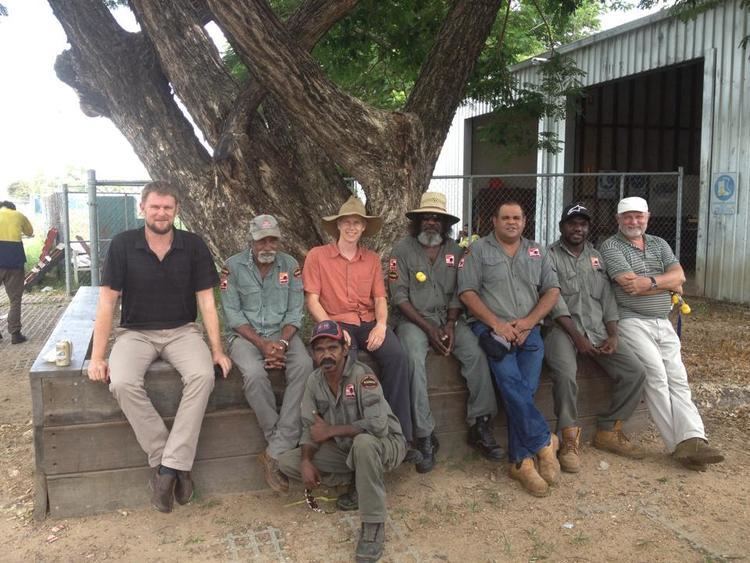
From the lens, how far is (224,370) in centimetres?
406

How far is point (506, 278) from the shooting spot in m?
4.63

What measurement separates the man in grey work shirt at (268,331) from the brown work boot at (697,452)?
259cm

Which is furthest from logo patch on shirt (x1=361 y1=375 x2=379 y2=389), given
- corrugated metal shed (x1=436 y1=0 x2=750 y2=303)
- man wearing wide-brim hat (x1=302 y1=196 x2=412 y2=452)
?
corrugated metal shed (x1=436 y1=0 x2=750 y2=303)

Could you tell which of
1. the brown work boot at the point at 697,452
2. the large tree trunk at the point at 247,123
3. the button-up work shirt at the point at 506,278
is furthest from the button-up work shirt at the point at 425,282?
the brown work boot at the point at 697,452

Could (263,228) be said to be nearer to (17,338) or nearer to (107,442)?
(107,442)

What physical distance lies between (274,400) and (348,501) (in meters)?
0.75

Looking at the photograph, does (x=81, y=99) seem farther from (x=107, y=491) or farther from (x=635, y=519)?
(x=635, y=519)

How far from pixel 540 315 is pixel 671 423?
47.9 inches

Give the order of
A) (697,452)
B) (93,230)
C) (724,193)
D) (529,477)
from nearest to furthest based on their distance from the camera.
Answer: (529,477) → (697,452) → (93,230) → (724,193)

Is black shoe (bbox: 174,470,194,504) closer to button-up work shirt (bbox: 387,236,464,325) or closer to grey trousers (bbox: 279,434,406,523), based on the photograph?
grey trousers (bbox: 279,434,406,523)

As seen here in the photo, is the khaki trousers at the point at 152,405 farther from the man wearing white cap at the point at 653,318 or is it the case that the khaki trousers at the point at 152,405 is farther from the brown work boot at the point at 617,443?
the man wearing white cap at the point at 653,318

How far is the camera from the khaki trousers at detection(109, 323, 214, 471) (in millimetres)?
3793

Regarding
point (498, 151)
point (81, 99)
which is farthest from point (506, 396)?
point (498, 151)

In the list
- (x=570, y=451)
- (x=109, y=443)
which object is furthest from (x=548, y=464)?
(x=109, y=443)
